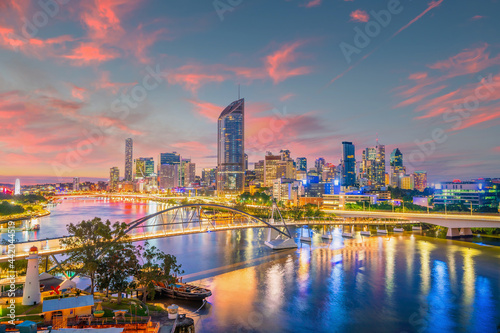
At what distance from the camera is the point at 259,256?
5128 cm

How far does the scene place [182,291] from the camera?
3158cm

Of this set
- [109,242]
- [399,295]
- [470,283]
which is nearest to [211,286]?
[109,242]

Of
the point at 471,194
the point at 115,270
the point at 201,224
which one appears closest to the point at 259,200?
the point at 201,224

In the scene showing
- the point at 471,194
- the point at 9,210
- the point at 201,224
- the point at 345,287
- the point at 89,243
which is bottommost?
the point at 345,287

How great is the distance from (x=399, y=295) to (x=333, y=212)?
6330 cm

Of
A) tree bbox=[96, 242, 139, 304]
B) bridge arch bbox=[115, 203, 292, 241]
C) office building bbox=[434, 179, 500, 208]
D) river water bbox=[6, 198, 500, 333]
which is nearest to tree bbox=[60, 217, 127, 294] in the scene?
tree bbox=[96, 242, 139, 304]

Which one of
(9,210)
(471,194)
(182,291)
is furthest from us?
(471,194)

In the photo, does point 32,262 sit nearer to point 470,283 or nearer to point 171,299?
point 171,299

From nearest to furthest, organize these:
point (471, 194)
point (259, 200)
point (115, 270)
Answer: point (115, 270) → point (471, 194) → point (259, 200)

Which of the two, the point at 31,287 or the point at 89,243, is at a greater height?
the point at 89,243

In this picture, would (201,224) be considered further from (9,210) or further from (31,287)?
(9,210)

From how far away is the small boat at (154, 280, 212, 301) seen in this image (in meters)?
31.0

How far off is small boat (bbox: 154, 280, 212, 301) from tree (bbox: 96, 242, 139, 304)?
5343mm

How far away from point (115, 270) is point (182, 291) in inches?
298
